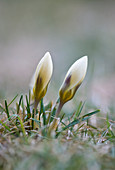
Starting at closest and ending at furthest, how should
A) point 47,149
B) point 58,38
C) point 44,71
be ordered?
point 47,149 < point 44,71 < point 58,38

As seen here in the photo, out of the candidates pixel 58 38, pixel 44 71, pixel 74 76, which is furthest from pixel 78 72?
pixel 58 38

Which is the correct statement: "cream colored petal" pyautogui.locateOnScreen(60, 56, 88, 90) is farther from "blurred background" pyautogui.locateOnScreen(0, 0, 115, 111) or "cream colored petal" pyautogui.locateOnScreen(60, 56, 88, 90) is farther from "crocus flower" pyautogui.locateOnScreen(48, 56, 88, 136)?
"blurred background" pyautogui.locateOnScreen(0, 0, 115, 111)

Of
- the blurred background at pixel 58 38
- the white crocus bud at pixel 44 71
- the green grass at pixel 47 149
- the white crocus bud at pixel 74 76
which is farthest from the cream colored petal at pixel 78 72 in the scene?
the blurred background at pixel 58 38

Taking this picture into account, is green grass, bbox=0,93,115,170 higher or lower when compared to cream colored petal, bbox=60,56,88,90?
lower

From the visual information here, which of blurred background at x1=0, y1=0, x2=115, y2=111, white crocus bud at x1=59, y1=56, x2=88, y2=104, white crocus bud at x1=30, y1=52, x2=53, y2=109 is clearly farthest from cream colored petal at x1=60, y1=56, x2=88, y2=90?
blurred background at x1=0, y1=0, x2=115, y2=111

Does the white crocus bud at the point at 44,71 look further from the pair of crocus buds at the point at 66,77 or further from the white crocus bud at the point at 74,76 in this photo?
the white crocus bud at the point at 74,76

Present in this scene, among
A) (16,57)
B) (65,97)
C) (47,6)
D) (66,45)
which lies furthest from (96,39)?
(65,97)

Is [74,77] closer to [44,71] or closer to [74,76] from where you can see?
[74,76]

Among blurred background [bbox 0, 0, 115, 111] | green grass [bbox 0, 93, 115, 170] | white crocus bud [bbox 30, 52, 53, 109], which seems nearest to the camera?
green grass [bbox 0, 93, 115, 170]

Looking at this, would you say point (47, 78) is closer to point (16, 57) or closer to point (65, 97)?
point (65, 97)
